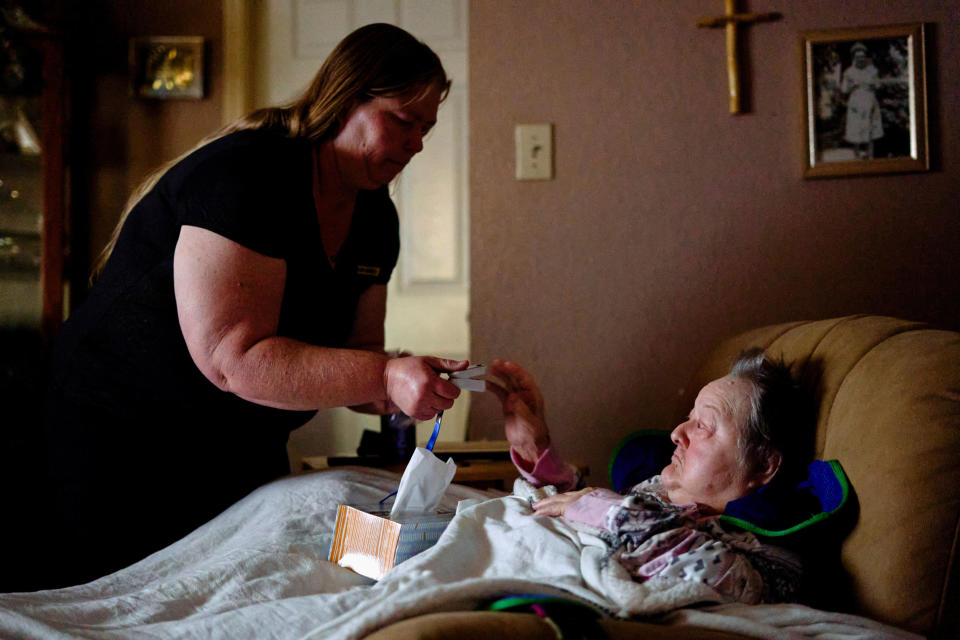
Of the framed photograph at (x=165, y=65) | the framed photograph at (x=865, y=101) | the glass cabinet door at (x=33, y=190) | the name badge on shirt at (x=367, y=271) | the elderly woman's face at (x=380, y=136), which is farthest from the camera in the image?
the framed photograph at (x=165, y=65)

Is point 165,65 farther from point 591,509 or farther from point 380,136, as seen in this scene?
point 591,509

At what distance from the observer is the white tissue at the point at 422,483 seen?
119 cm

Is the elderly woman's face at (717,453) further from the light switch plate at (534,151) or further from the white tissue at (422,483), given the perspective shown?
the light switch plate at (534,151)

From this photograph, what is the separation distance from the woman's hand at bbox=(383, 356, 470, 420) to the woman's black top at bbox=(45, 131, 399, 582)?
27 cm

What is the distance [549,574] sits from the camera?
3.27 ft

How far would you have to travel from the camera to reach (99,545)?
1.32 m

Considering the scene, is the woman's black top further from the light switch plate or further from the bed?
the light switch plate

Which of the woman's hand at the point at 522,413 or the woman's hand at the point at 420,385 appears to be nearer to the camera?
the woman's hand at the point at 420,385

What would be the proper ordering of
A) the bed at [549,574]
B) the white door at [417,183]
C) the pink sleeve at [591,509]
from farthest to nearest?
the white door at [417,183]
the pink sleeve at [591,509]
the bed at [549,574]

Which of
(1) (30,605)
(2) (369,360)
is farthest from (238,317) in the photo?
(1) (30,605)

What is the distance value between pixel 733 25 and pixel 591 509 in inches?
53.5

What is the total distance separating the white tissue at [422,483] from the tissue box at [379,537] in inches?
0.6

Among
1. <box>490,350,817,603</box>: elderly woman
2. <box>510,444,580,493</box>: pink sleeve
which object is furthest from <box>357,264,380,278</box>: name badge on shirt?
<box>510,444,580,493</box>: pink sleeve

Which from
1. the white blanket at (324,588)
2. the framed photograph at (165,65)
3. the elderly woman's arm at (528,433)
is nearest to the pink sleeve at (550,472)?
the elderly woman's arm at (528,433)
